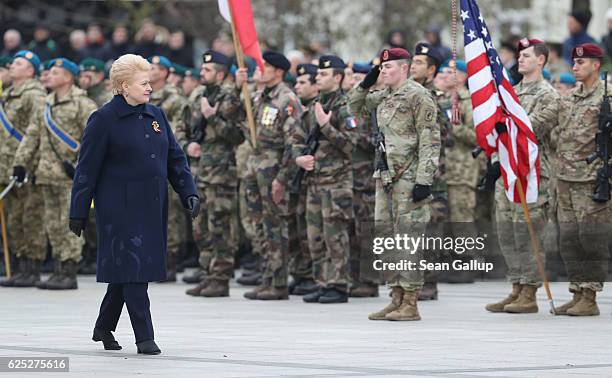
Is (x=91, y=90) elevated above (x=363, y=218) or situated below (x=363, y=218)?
above

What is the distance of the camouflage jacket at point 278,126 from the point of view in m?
16.0

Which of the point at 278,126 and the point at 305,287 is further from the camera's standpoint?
the point at 305,287

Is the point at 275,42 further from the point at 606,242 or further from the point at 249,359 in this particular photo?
the point at 249,359

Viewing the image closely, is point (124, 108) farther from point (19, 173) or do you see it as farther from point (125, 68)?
point (19, 173)

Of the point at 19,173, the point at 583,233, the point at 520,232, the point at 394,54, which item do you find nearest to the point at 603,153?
the point at 583,233

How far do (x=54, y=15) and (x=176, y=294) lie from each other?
18.1 meters

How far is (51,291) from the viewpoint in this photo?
1736 centimetres

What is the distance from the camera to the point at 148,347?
11.0 meters

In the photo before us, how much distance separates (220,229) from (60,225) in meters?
1.90

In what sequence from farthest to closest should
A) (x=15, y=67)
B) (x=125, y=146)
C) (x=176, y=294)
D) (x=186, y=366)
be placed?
(x=15, y=67) → (x=176, y=294) → (x=125, y=146) → (x=186, y=366)

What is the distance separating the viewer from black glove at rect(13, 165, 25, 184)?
57.2ft

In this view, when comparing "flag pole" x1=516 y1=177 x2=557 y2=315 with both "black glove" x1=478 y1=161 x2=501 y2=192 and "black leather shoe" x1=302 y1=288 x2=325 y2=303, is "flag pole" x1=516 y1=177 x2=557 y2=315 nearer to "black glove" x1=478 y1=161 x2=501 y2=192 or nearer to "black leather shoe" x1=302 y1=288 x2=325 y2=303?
"black glove" x1=478 y1=161 x2=501 y2=192

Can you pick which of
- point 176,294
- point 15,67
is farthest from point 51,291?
point 15,67

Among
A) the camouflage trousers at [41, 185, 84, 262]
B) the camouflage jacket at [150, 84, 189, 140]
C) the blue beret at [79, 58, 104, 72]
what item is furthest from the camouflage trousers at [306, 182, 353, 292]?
the blue beret at [79, 58, 104, 72]
